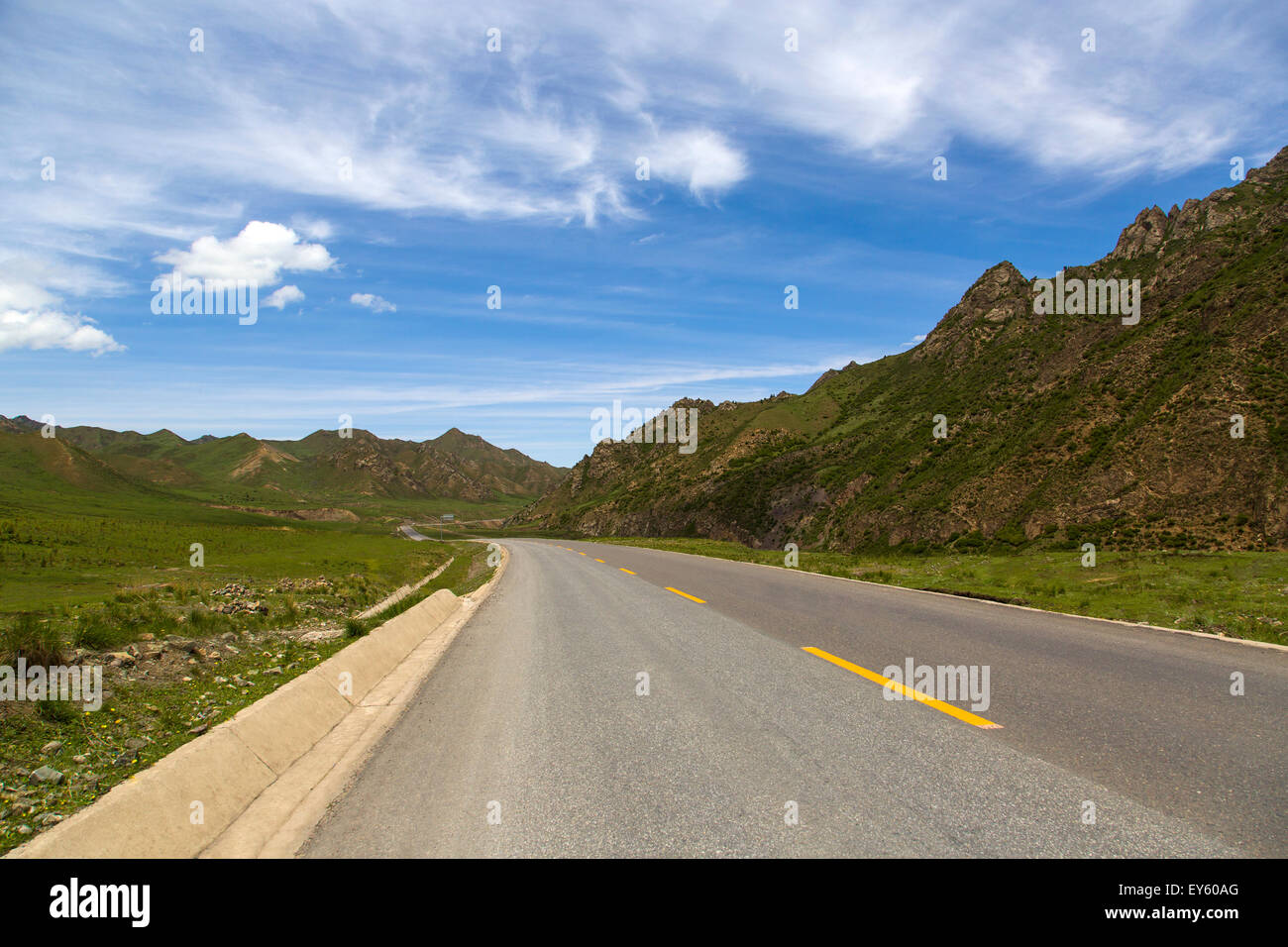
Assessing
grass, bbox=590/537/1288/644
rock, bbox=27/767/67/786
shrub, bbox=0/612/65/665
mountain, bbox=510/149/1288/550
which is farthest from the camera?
mountain, bbox=510/149/1288/550

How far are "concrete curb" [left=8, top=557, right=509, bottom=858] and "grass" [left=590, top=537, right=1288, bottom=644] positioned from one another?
1277cm

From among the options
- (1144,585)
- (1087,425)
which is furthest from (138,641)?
(1087,425)

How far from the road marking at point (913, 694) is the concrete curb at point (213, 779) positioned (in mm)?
5771

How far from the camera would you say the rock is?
5.43 m

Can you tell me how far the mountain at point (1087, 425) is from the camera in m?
33.4

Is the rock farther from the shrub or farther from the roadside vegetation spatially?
the shrub

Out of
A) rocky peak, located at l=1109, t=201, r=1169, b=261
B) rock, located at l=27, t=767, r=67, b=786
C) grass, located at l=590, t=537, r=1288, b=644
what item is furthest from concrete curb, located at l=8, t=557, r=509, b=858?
rocky peak, located at l=1109, t=201, r=1169, b=261

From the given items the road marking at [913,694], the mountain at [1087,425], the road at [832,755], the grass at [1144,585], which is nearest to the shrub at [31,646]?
the road at [832,755]

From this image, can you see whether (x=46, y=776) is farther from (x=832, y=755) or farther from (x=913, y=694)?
(x=913, y=694)

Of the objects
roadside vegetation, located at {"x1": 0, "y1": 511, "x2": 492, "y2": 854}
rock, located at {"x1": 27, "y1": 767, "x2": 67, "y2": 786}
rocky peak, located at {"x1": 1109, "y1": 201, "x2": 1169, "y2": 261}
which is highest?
rocky peak, located at {"x1": 1109, "y1": 201, "x2": 1169, "y2": 261}

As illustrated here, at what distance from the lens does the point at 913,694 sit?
7.22 metres

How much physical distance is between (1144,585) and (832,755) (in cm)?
1441

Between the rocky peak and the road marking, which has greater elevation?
the rocky peak
